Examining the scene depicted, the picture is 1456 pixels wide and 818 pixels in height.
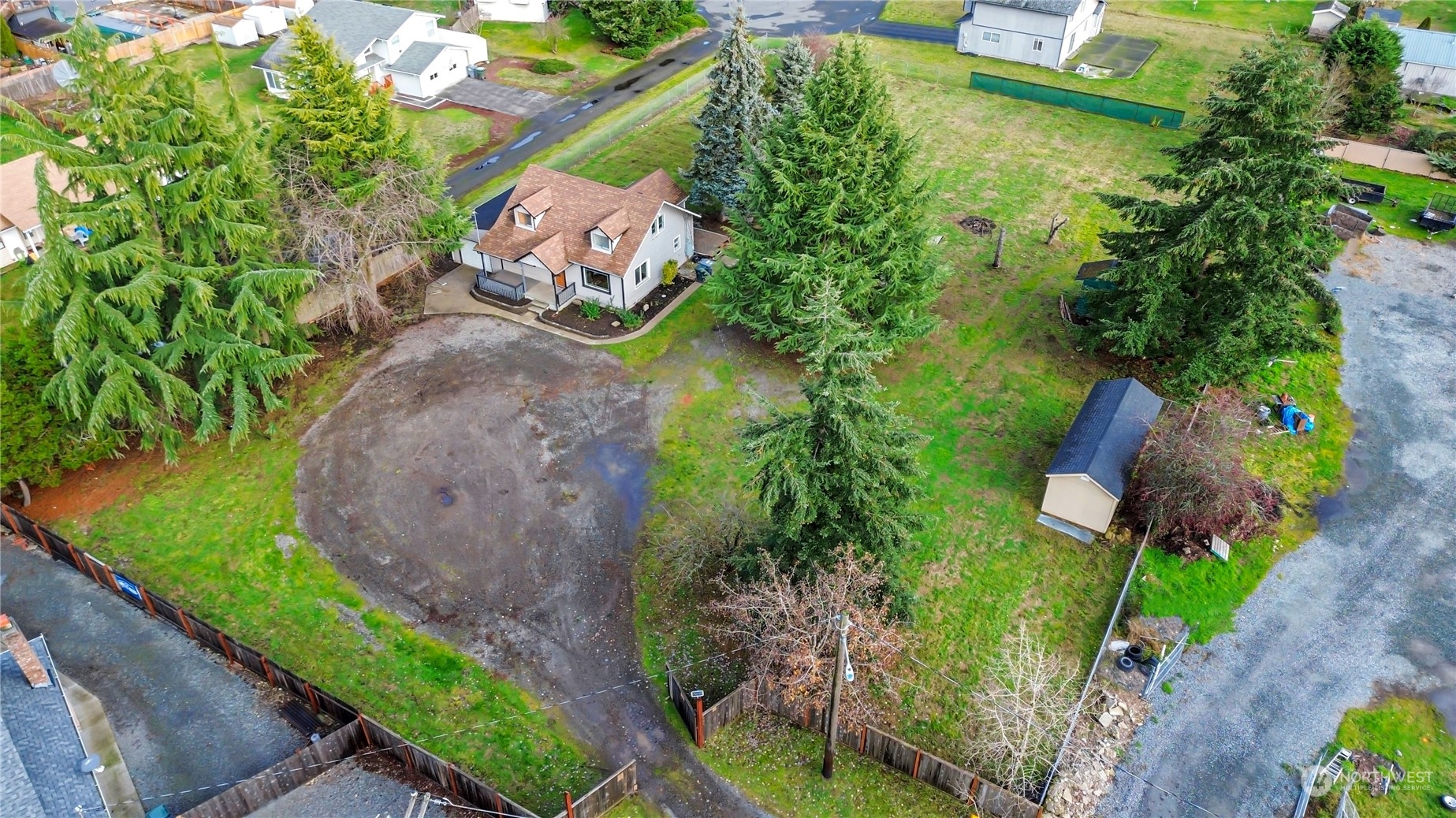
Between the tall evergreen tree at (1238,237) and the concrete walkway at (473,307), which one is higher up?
the tall evergreen tree at (1238,237)

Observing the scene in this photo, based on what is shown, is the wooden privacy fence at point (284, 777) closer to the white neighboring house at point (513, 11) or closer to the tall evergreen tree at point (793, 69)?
the tall evergreen tree at point (793, 69)

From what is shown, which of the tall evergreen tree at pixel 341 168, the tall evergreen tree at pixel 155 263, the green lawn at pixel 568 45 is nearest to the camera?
the tall evergreen tree at pixel 155 263

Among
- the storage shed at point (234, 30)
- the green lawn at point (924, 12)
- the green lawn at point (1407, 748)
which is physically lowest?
the green lawn at point (1407, 748)

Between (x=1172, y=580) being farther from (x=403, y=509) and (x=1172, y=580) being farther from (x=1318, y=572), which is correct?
(x=403, y=509)

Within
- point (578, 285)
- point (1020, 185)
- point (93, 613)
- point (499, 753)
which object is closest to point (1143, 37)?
point (1020, 185)

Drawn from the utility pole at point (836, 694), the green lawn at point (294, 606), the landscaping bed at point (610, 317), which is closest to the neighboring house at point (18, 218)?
the green lawn at point (294, 606)

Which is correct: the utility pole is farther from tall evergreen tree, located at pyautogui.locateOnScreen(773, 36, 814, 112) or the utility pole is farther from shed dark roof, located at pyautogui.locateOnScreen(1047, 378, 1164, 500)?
tall evergreen tree, located at pyautogui.locateOnScreen(773, 36, 814, 112)

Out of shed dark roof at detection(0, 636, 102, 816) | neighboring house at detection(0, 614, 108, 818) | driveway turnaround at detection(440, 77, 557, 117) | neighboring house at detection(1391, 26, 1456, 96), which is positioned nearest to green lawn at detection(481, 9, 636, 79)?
driveway turnaround at detection(440, 77, 557, 117)
